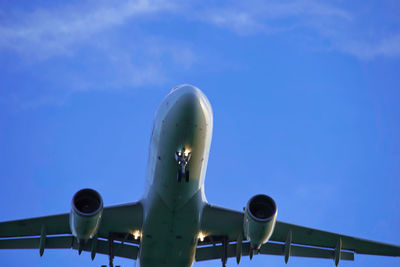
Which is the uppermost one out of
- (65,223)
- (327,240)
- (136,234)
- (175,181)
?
(175,181)

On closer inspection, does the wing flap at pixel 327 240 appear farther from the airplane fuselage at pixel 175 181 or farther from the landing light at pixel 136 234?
the landing light at pixel 136 234

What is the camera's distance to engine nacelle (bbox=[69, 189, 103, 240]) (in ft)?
51.8

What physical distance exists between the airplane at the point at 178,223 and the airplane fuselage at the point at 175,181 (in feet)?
0.09

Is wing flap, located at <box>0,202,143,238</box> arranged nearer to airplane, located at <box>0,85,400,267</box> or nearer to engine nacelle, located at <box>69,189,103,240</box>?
airplane, located at <box>0,85,400,267</box>

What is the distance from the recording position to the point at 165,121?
51.8ft

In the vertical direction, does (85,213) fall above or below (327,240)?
below

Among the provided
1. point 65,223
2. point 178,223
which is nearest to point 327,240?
point 178,223

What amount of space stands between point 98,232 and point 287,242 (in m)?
6.54

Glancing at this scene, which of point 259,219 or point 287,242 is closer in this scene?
point 259,219

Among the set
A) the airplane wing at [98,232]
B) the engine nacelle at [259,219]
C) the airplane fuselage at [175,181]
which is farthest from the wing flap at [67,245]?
the engine nacelle at [259,219]

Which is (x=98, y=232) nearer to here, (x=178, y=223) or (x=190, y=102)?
(x=178, y=223)

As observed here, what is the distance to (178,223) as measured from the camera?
16.7 metres

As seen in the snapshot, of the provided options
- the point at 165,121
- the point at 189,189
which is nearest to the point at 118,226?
the point at 189,189

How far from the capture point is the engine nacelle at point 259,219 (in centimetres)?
1614
